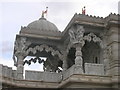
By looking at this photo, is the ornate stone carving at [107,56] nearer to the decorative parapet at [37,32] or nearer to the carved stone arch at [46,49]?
the carved stone arch at [46,49]

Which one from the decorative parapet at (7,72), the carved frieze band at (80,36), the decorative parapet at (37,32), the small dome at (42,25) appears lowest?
the decorative parapet at (7,72)

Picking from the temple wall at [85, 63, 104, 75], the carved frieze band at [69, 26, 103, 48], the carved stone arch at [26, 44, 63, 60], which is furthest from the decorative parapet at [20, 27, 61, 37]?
the temple wall at [85, 63, 104, 75]

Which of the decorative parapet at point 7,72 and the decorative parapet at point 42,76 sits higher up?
the decorative parapet at point 7,72

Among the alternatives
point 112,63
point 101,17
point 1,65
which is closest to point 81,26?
point 101,17

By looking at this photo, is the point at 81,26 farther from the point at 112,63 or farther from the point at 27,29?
the point at 27,29

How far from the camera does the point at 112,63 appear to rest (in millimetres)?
16156

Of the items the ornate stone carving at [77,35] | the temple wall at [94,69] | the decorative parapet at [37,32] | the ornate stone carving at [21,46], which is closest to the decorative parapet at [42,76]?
the ornate stone carving at [21,46]

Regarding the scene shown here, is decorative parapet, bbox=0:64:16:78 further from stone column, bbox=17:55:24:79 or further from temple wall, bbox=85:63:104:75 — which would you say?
temple wall, bbox=85:63:104:75

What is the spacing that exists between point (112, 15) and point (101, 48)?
229 centimetres

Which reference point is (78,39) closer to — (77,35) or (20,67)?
(77,35)

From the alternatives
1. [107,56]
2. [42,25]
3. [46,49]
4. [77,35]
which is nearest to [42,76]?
[46,49]

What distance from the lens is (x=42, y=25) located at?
20375mm

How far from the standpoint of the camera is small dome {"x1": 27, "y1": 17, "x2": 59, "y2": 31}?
20.0 m

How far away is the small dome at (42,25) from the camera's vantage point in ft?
65.7
